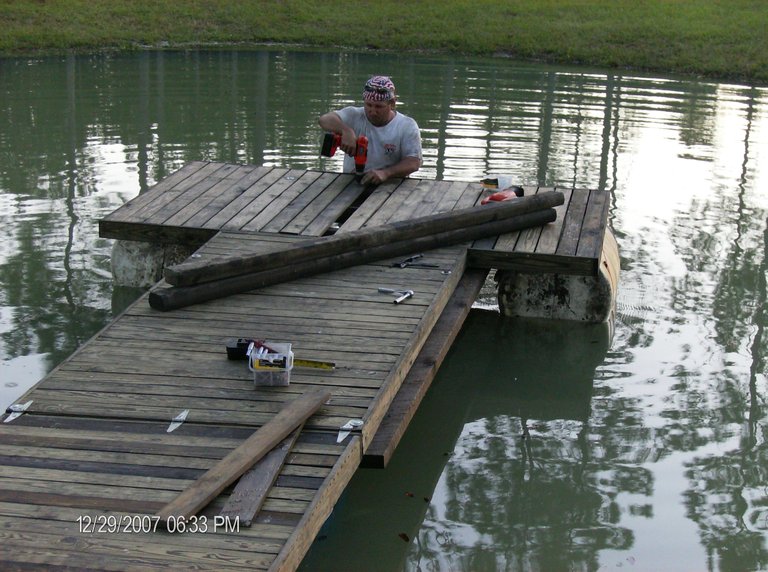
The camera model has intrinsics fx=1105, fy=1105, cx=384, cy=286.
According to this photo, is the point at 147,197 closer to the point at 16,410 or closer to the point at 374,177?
the point at 374,177

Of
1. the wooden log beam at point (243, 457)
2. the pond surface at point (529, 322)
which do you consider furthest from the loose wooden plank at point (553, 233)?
the wooden log beam at point (243, 457)

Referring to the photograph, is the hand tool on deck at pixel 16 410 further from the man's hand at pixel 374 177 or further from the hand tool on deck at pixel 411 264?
the man's hand at pixel 374 177

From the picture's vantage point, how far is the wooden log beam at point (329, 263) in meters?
6.07

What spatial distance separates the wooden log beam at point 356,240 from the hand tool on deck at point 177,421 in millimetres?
1471

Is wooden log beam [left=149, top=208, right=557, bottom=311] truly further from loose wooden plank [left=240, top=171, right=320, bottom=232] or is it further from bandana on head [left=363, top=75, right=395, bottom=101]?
bandana on head [left=363, top=75, right=395, bottom=101]

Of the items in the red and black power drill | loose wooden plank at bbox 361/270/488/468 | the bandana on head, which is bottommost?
loose wooden plank at bbox 361/270/488/468

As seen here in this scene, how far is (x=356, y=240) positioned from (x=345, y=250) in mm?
94

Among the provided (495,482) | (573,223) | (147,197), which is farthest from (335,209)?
(495,482)

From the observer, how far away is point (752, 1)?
22.0 metres

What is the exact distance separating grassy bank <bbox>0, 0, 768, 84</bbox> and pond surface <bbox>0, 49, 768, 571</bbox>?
2148mm

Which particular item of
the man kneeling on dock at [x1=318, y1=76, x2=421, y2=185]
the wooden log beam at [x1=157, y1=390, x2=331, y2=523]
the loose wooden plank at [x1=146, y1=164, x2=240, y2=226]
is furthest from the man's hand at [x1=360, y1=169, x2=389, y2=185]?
the wooden log beam at [x1=157, y1=390, x2=331, y2=523]

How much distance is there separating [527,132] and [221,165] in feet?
18.2

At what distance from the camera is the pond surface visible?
5.15m


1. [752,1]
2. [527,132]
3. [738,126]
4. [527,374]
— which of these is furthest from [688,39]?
[527,374]
